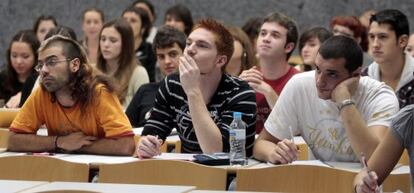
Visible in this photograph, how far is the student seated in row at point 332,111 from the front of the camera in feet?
15.1

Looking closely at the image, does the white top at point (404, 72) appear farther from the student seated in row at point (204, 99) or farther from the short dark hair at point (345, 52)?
the short dark hair at point (345, 52)

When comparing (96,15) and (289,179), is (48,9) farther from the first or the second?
(289,179)

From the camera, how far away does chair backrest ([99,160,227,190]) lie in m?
4.35

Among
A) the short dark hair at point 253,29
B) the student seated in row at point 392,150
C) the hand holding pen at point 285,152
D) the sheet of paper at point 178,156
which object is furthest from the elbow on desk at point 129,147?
the short dark hair at point 253,29

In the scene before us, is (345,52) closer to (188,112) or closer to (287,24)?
(188,112)

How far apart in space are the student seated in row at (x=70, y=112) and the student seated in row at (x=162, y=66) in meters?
1.20

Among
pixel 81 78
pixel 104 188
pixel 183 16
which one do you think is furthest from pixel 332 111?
pixel 183 16

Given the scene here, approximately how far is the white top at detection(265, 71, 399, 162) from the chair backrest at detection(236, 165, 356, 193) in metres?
0.66

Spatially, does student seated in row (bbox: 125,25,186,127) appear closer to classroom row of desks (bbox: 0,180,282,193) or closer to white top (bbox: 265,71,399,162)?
white top (bbox: 265,71,399,162)

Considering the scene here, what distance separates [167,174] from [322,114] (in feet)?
3.02

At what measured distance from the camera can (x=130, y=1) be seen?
11164 mm

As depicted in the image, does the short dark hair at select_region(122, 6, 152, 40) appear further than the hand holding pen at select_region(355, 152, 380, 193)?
Yes

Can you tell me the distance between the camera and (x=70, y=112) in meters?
5.32

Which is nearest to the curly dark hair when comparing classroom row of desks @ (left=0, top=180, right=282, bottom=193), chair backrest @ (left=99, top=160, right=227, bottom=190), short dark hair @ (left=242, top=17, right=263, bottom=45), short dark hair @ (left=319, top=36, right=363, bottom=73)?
chair backrest @ (left=99, top=160, right=227, bottom=190)
